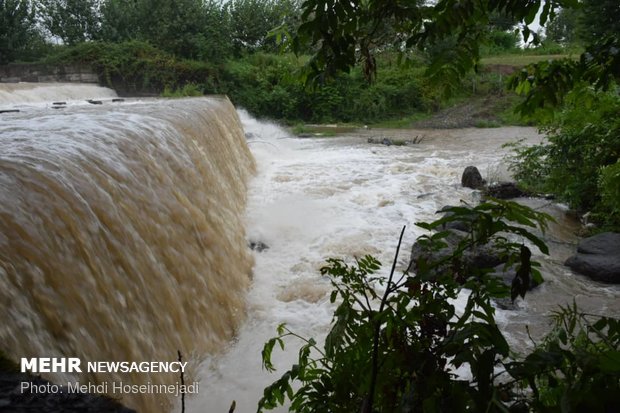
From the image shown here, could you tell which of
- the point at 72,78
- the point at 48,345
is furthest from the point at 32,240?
the point at 72,78

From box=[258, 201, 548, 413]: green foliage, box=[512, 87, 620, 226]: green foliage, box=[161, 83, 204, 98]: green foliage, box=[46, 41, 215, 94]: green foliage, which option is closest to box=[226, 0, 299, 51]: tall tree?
box=[46, 41, 215, 94]: green foliage

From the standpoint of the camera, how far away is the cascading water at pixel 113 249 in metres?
2.37

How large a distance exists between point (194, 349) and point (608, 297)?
4257 millimetres

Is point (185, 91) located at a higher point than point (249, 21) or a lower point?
lower

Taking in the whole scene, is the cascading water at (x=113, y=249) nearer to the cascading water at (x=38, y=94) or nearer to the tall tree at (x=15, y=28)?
the cascading water at (x=38, y=94)

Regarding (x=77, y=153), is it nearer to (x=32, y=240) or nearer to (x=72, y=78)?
(x=32, y=240)

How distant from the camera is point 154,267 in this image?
3.52m

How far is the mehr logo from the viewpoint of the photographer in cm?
197

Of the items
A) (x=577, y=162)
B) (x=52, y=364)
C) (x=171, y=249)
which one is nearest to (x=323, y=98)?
(x=577, y=162)

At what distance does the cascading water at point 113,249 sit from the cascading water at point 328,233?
0.29 meters

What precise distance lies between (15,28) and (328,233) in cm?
2030

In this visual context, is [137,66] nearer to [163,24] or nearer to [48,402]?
[163,24]

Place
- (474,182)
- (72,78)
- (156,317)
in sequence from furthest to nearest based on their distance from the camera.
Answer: (72,78)
(474,182)
(156,317)

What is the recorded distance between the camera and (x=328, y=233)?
6703mm
